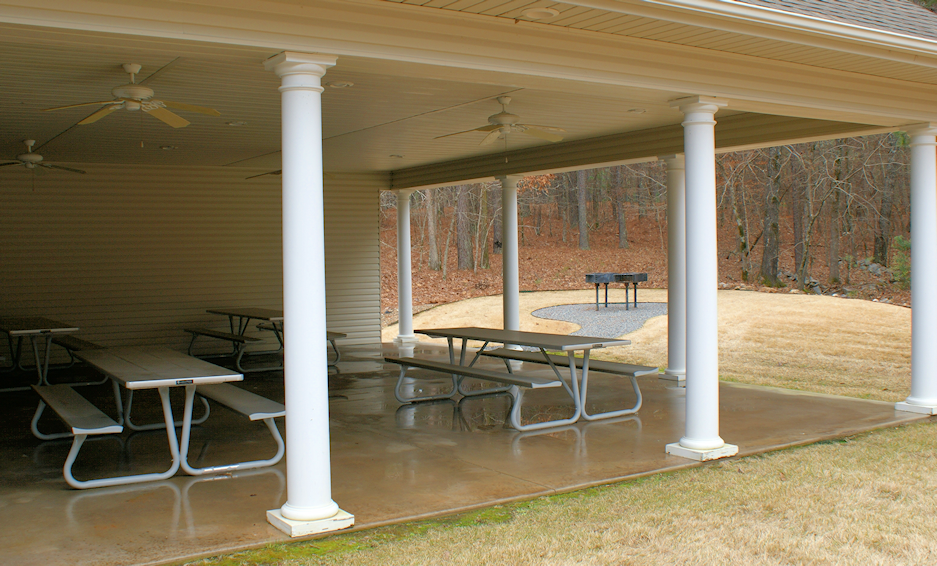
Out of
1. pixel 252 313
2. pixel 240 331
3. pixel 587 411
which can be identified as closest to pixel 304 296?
pixel 587 411

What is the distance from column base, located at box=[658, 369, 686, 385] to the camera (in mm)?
8328

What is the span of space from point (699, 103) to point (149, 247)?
8190 millimetres

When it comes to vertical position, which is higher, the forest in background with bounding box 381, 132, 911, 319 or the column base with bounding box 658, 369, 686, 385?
the forest in background with bounding box 381, 132, 911, 319

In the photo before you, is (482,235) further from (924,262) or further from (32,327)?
(924,262)

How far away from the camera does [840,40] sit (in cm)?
489

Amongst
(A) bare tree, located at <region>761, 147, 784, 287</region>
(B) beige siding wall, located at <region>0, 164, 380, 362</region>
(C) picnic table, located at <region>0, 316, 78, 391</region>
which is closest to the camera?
(C) picnic table, located at <region>0, 316, 78, 391</region>

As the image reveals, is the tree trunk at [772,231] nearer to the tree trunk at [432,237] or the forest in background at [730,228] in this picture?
the forest in background at [730,228]

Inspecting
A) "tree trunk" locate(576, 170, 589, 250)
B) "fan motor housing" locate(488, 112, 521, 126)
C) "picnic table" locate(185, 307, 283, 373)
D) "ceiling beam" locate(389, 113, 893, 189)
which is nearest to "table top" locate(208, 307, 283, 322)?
"picnic table" locate(185, 307, 283, 373)

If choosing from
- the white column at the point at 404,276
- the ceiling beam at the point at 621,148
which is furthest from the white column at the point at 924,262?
the white column at the point at 404,276

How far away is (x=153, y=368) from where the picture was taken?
5254 mm

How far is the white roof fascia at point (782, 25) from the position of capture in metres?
4.09

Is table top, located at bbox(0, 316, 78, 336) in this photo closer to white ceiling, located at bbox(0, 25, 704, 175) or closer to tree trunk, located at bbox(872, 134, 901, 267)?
white ceiling, located at bbox(0, 25, 704, 175)

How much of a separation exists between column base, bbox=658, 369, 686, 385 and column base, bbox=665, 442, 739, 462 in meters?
3.02

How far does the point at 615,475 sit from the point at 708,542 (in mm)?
1110
